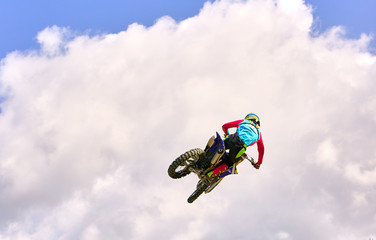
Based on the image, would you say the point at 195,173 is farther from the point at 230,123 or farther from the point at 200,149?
the point at 230,123

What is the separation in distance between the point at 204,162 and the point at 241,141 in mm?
1623

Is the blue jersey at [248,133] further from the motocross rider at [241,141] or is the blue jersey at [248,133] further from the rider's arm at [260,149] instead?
the rider's arm at [260,149]

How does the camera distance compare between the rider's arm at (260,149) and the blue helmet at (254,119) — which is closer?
the rider's arm at (260,149)

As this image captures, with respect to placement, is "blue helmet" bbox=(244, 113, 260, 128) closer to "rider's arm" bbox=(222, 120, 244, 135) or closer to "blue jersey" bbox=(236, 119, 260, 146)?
"blue jersey" bbox=(236, 119, 260, 146)

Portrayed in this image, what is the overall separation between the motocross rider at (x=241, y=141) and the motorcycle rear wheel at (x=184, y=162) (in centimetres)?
103

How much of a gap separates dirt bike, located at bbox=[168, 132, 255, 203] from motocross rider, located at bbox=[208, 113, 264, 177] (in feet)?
0.64

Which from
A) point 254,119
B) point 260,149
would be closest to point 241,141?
point 260,149

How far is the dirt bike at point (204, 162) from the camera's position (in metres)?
19.4

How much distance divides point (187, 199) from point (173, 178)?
247cm

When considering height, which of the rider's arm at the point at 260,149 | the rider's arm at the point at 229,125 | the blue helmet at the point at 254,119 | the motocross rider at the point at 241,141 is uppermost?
the rider's arm at the point at 229,125

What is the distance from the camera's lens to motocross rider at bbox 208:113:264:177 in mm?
20672

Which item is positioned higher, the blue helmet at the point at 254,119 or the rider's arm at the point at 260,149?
the blue helmet at the point at 254,119

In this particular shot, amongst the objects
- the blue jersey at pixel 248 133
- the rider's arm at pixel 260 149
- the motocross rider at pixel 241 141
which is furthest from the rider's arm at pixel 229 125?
the rider's arm at pixel 260 149

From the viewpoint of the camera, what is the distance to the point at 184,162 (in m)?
19.4
